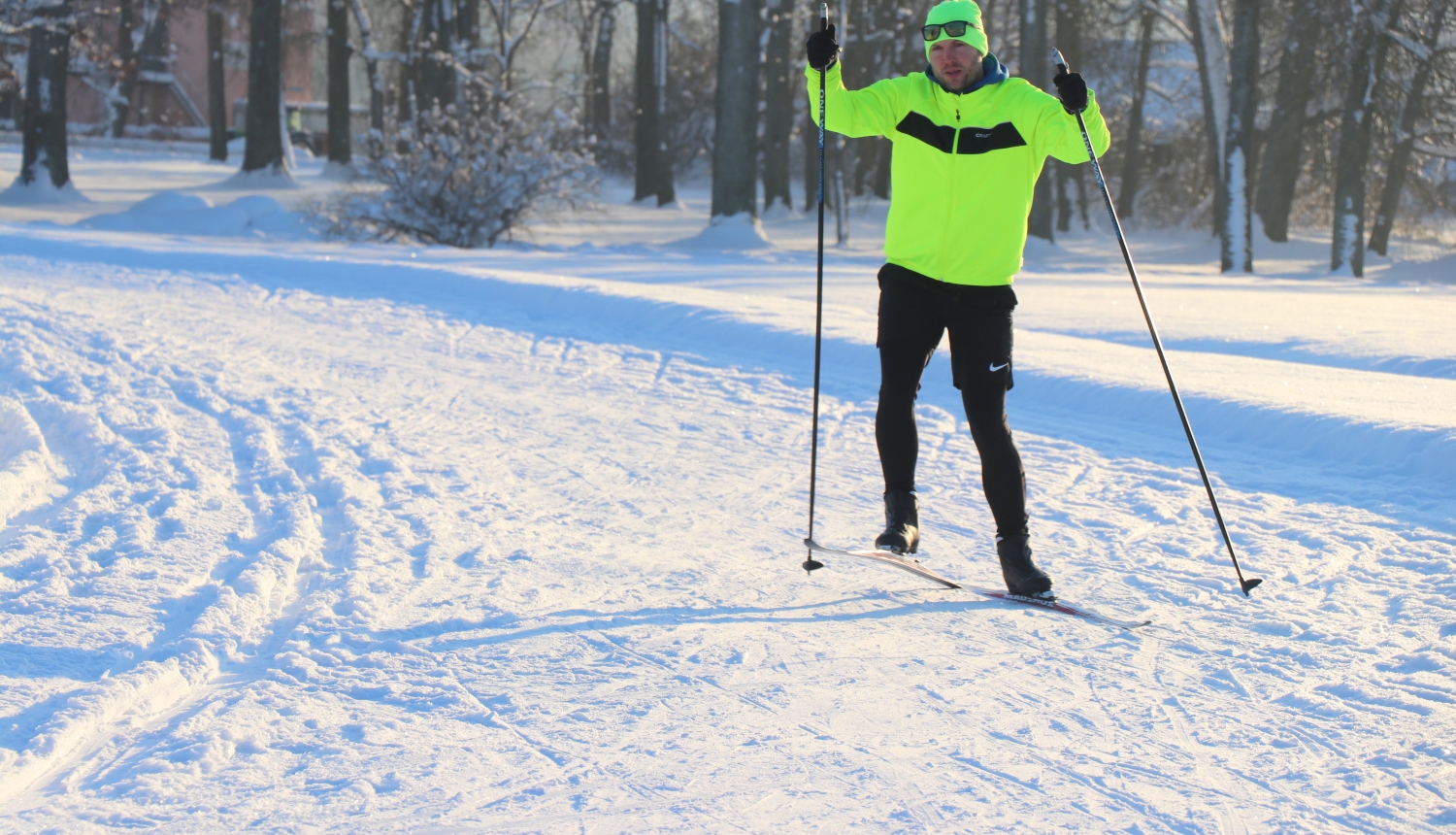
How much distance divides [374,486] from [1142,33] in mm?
30301

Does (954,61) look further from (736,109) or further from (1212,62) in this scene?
(1212,62)

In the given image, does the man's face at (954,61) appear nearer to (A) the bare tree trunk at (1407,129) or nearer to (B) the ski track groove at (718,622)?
(B) the ski track groove at (718,622)

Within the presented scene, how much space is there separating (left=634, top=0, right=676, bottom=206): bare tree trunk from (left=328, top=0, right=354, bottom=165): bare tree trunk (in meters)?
7.02

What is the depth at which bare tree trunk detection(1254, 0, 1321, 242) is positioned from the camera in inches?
754

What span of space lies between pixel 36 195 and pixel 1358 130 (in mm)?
21728

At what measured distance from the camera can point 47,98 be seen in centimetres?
2181

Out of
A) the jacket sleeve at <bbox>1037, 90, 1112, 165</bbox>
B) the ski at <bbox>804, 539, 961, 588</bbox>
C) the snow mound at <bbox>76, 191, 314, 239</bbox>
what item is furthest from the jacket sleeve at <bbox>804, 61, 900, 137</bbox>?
the snow mound at <bbox>76, 191, 314, 239</bbox>

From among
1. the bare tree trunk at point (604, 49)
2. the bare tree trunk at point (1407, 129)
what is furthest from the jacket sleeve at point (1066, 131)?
the bare tree trunk at point (604, 49)

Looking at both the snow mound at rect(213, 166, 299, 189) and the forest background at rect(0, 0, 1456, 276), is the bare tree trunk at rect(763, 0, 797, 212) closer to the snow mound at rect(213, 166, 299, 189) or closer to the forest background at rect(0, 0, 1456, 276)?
the forest background at rect(0, 0, 1456, 276)

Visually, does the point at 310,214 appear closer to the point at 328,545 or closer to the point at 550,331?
the point at 550,331

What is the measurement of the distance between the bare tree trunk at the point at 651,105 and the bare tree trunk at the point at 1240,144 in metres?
13.2

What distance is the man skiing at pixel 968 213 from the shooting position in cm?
384

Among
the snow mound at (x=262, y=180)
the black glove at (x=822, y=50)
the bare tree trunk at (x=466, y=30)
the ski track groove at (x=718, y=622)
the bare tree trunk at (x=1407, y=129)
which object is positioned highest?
the bare tree trunk at (x=466, y=30)

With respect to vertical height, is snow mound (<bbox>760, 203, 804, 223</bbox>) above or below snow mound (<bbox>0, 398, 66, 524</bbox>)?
above
